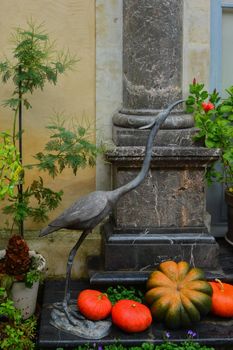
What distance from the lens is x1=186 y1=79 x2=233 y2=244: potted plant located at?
5375 millimetres

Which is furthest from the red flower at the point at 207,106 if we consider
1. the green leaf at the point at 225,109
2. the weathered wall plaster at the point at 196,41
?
the weathered wall plaster at the point at 196,41

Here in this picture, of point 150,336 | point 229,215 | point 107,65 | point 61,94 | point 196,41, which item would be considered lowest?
point 150,336

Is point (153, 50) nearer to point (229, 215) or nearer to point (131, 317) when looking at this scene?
point (229, 215)

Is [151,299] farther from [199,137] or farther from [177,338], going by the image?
[199,137]

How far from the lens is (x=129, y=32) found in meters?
5.22

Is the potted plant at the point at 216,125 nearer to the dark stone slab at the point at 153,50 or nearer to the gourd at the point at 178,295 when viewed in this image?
the dark stone slab at the point at 153,50

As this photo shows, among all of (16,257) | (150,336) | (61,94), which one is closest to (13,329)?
(16,257)

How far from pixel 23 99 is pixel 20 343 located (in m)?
1.91

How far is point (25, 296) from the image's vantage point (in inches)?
191

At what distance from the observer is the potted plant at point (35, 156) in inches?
186

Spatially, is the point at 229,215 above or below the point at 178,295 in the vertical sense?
above

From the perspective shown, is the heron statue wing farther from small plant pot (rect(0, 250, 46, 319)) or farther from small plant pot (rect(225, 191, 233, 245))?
small plant pot (rect(225, 191, 233, 245))

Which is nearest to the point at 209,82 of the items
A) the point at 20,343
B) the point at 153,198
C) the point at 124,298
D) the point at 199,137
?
the point at 199,137

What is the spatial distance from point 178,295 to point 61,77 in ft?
7.04
